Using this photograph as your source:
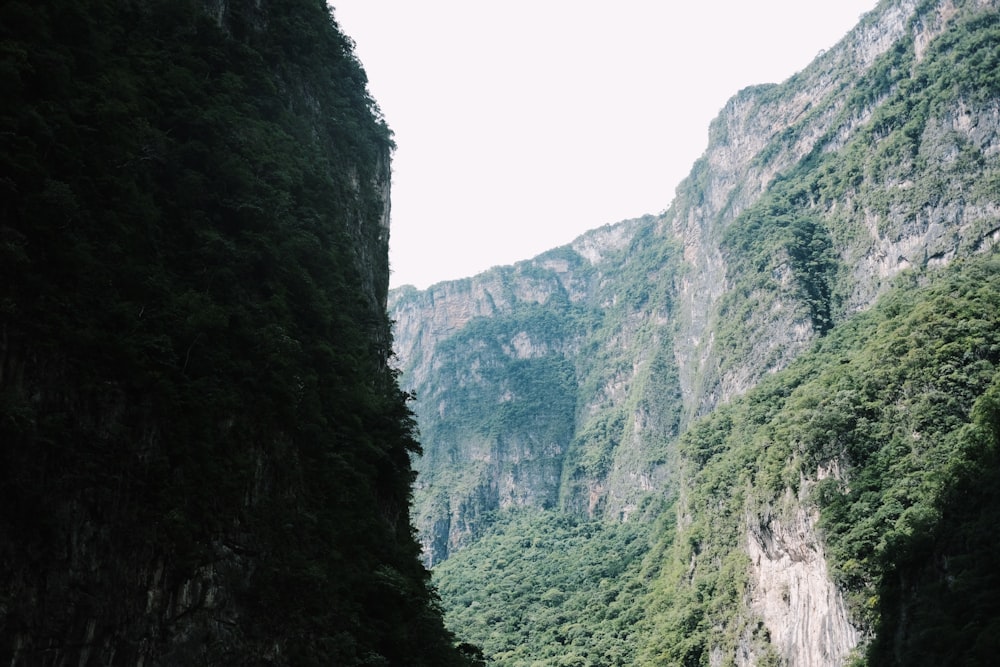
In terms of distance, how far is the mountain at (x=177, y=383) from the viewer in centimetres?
1198

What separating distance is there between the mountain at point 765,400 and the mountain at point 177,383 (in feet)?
66.2

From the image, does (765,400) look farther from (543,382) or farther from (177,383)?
(543,382)

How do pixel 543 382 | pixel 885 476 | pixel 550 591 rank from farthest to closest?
pixel 543 382 < pixel 550 591 < pixel 885 476

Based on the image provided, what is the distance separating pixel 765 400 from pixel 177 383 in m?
64.9

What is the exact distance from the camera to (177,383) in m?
14.9

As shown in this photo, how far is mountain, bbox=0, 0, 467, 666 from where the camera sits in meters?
12.0

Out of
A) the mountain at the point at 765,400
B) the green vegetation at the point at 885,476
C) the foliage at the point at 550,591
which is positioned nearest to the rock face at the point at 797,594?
the mountain at the point at 765,400

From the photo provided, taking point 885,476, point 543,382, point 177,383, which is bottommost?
point 177,383

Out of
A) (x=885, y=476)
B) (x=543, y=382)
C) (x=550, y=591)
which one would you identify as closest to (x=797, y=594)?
(x=885, y=476)

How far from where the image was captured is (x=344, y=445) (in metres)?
20.9

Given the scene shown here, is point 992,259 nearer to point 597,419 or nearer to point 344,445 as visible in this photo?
point 344,445

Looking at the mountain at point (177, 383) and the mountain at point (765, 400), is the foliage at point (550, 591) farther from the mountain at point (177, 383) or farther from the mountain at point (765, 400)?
the mountain at point (177, 383)

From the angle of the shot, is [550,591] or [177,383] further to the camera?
[550,591]

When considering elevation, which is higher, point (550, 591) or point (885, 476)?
point (550, 591)
